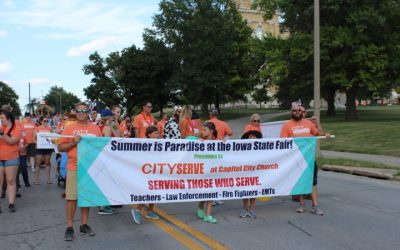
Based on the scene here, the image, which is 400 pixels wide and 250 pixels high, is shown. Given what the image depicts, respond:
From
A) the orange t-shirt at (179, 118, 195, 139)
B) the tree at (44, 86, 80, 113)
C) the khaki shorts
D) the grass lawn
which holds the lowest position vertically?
the grass lawn

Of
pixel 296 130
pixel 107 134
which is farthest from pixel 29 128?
pixel 296 130

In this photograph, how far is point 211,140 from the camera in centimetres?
756

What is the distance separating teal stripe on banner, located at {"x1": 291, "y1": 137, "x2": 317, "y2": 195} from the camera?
8.14 metres

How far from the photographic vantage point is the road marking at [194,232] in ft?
19.7

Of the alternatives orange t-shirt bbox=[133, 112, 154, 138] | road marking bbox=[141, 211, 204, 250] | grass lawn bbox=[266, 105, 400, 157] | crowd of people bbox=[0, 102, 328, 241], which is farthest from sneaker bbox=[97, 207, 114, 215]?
grass lawn bbox=[266, 105, 400, 157]

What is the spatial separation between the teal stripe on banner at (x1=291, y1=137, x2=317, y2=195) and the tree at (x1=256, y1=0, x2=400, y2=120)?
87.1 ft

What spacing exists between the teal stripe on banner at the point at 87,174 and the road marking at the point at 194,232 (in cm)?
122

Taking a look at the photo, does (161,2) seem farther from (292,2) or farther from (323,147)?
(323,147)

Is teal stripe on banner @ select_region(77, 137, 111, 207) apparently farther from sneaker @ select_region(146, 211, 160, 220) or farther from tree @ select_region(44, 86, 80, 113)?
tree @ select_region(44, 86, 80, 113)

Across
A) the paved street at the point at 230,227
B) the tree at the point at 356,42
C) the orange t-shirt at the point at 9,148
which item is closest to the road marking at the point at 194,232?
the paved street at the point at 230,227

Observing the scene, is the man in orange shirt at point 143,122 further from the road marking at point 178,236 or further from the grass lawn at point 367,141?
the grass lawn at point 367,141

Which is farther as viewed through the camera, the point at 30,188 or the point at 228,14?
the point at 228,14

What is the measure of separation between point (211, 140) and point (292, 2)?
3125 centimetres

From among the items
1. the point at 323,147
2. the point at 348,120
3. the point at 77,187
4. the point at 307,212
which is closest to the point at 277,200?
the point at 307,212
